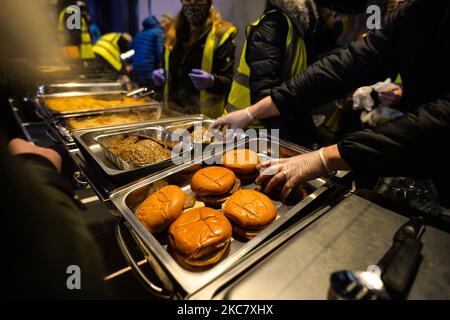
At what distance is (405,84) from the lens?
4.90ft

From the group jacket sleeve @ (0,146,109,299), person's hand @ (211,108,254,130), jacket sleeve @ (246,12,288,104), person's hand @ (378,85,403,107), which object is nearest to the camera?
jacket sleeve @ (0,146,109,299)

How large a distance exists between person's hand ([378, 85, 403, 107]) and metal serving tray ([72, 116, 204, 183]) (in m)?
2.02

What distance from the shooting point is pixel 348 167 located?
120cm

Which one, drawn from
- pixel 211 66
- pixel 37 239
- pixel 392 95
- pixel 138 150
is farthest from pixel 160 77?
pixel 37 239

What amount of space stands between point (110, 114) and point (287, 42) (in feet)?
6.18

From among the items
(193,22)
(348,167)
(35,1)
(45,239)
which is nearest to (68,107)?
(193,22)

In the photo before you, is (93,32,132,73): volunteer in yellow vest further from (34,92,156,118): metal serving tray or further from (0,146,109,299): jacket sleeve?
(0,146,109,299): jacket sleeve

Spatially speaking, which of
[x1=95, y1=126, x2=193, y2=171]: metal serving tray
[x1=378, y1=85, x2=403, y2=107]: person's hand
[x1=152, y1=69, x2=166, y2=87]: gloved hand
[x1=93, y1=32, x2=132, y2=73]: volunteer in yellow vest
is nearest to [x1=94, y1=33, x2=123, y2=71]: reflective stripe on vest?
[x1=93, y1=32, x2=132, y2=73]: volunteer in yellow vest

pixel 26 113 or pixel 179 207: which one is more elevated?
pixel 26 113

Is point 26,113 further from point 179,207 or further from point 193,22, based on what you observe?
point 179,207

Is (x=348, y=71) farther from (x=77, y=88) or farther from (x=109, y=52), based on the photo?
(x=109, y=52)

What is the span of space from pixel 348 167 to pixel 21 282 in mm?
1254

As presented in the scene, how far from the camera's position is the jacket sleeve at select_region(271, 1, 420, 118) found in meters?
1.55

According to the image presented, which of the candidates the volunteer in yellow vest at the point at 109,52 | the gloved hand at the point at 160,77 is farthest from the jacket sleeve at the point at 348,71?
the volunteer in yellow vest at the point at 109,52
